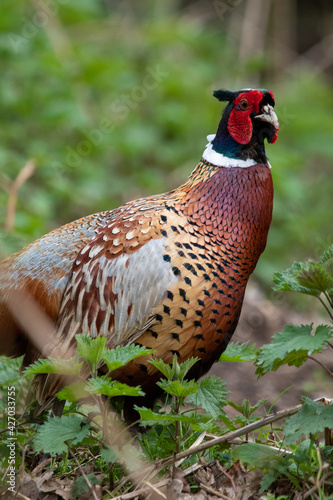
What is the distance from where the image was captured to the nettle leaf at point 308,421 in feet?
7.28

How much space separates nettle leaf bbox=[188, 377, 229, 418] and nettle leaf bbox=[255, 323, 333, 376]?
329 millimetres

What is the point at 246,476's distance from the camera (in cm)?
251

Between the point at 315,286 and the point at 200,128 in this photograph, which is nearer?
the point at 315,286

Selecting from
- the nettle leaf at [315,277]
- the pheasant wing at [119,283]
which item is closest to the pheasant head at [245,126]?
the pheasant wing at [119,283]

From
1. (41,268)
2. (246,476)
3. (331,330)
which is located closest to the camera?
(331,330)

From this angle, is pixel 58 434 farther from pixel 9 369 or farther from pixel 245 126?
pixel 245 126

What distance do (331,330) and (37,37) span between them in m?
6.59

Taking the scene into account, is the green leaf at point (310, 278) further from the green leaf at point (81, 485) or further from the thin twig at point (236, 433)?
the green leaf at point (81, 485)

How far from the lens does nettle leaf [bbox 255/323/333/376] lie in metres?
2.25

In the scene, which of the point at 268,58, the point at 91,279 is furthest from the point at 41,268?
the point at 268,58

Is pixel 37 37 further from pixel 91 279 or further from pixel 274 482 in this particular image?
pixel 274 482

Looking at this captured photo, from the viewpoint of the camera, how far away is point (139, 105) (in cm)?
833

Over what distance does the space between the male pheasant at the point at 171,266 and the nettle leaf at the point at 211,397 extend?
16cm

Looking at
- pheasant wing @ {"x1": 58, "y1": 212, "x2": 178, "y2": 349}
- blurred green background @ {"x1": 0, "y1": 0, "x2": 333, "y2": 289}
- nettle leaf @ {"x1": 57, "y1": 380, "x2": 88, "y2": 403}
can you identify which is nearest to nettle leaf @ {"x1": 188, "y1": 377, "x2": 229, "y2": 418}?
pheasant wing @ {"x1": 58, "y1": 212, "x2": 178, "y2": 349}
